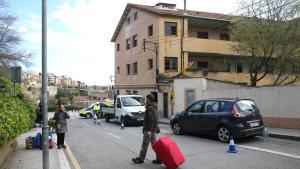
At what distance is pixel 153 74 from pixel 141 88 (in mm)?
3546

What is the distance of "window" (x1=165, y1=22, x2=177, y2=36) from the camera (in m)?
36.8

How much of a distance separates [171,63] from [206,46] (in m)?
3.65

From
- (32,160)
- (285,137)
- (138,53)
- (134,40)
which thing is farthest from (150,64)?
(32,160)

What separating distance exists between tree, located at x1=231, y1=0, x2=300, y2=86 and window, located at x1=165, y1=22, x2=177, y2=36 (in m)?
9.59

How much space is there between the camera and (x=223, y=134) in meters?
Result: 14.5

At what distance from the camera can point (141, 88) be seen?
40.0 m

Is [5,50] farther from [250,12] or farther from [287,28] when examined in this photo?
[287,28]

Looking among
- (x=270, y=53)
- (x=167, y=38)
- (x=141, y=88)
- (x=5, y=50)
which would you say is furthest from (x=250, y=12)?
(x=5, y=50)

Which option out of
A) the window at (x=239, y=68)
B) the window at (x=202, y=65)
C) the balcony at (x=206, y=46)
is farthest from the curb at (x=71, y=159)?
the window at (x=239, y=68)

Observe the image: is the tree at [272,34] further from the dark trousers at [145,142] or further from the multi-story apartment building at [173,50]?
the dark trousers at [145,142]

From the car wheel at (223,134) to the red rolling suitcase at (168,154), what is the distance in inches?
209

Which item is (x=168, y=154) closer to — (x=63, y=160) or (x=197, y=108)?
(x=63, y=160)

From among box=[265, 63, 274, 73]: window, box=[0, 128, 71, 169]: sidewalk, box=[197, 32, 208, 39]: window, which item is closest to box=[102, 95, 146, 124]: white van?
box=[265, 63, 274, 73]: window

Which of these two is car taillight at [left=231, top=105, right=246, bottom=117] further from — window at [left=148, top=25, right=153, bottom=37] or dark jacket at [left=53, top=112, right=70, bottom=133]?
window at [left=148, top=25, right=153, bottom=37]
